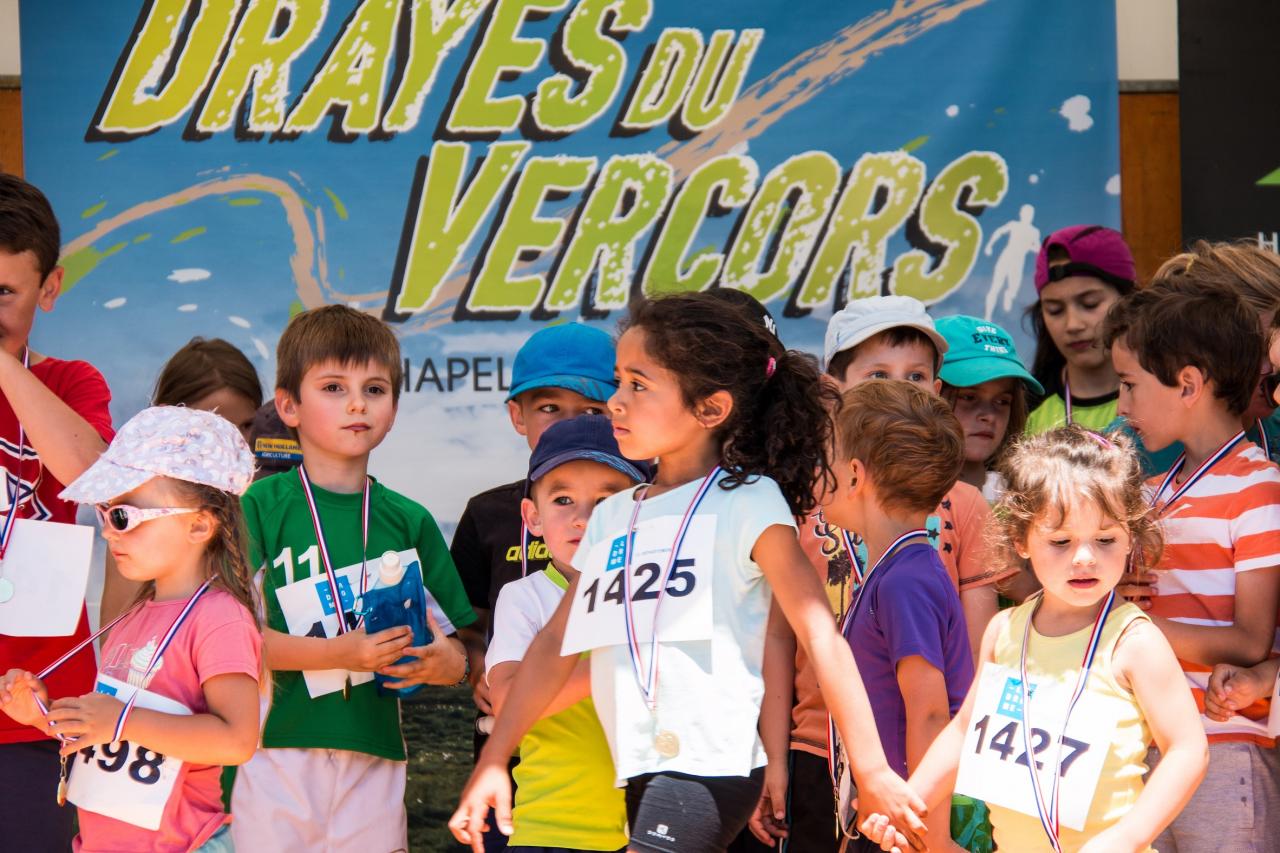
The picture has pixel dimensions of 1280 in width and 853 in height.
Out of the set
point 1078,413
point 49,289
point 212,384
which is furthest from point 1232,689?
point 212,384

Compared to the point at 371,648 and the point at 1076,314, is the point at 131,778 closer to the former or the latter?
the point at 371,648

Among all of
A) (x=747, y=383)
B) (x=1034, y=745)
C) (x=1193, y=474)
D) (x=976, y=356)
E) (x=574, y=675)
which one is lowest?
(x=1034, y=745)

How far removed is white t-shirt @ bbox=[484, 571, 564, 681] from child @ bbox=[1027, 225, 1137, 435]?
5.07 feet

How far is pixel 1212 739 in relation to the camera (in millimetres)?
2910

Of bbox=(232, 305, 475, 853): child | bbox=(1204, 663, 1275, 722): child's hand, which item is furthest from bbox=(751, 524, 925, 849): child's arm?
bbox=(232, 305, 475, 853): child

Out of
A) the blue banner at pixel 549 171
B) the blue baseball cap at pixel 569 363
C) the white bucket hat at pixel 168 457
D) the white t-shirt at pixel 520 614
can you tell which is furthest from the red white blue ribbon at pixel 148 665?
the blue banner at pixel 549 171

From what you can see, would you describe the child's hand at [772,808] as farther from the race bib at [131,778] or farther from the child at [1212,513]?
the race bib at [131,778]

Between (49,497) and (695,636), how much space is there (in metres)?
1.58

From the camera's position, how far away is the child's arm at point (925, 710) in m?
2.75

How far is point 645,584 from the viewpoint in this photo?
2.60 metres

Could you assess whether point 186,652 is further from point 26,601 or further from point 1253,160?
point 1253,160

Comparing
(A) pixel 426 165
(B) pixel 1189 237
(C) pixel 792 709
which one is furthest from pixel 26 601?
(B) pixel 1189 237

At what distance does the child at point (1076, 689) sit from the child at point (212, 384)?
2324 millimetres

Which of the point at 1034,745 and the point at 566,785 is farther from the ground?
the point at 1034,745
